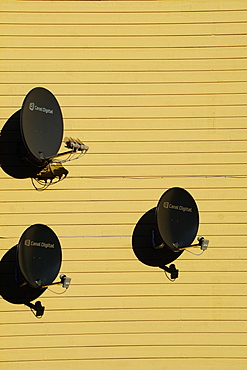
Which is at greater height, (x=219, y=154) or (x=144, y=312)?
(x=219, y=154)

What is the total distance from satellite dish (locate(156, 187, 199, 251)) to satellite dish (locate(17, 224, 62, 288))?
141 cm

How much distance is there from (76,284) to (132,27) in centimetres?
366

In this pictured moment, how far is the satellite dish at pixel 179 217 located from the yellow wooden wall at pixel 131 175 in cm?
45

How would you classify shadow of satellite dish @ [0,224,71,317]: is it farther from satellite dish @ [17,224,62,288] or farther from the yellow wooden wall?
the yellow wooden wall

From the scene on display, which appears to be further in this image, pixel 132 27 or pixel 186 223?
pixel 132 27

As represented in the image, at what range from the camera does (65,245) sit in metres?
8.01

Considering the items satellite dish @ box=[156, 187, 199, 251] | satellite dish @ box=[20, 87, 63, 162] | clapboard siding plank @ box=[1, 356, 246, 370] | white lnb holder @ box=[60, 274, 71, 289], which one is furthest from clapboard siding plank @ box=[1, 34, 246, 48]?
clapboard siding plank @ box=[1, 356, 246, 370]

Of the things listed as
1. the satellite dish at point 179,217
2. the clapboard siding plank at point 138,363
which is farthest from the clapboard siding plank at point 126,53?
the clapboard siding plank at point 138,363

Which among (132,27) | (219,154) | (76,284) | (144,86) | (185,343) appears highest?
(132,27)

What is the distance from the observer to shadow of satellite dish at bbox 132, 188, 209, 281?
25.1 feet

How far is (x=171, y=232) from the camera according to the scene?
25.2 ft

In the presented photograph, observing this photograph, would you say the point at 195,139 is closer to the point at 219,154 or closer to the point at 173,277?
the point at 219,154

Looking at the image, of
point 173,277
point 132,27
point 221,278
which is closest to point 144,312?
point 173,277

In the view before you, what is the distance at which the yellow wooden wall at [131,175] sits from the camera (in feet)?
25.6
